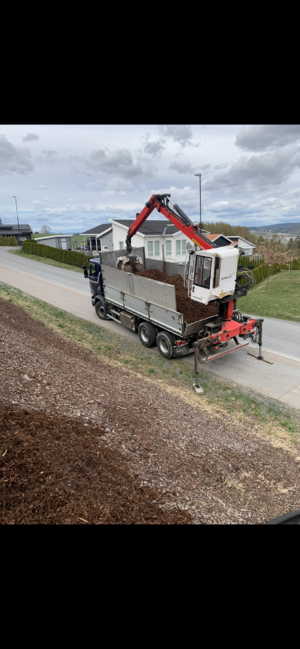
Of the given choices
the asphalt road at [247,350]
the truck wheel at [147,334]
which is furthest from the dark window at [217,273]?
the truck wheel at [147,334]

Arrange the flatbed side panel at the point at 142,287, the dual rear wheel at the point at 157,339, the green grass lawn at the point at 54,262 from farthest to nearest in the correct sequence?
the green grass lawn at the point at 54,262 → the dual rear wheel at the point at 157,339 → the flatbed side panel at the point at 142,287

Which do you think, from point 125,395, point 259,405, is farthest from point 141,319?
point 259,405

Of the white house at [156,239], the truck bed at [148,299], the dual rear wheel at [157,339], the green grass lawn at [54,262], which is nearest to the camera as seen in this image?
the truck bed at [148,299]

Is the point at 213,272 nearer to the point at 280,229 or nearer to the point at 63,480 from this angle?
the point at 63,480

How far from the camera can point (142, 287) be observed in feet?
33.9

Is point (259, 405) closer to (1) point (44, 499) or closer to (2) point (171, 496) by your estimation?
(2) point (171, 496)

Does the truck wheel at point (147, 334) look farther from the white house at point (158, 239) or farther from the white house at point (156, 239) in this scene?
the white house at point (156, 239)

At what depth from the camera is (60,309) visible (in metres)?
15.2

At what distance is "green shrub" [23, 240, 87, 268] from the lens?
2949 cm

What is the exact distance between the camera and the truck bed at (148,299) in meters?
9.02

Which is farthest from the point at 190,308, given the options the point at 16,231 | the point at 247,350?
the point at 16,231

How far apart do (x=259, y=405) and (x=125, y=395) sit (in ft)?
10.2

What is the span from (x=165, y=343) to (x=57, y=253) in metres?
25.7

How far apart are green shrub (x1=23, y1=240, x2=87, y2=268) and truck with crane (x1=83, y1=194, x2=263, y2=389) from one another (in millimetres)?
18829
